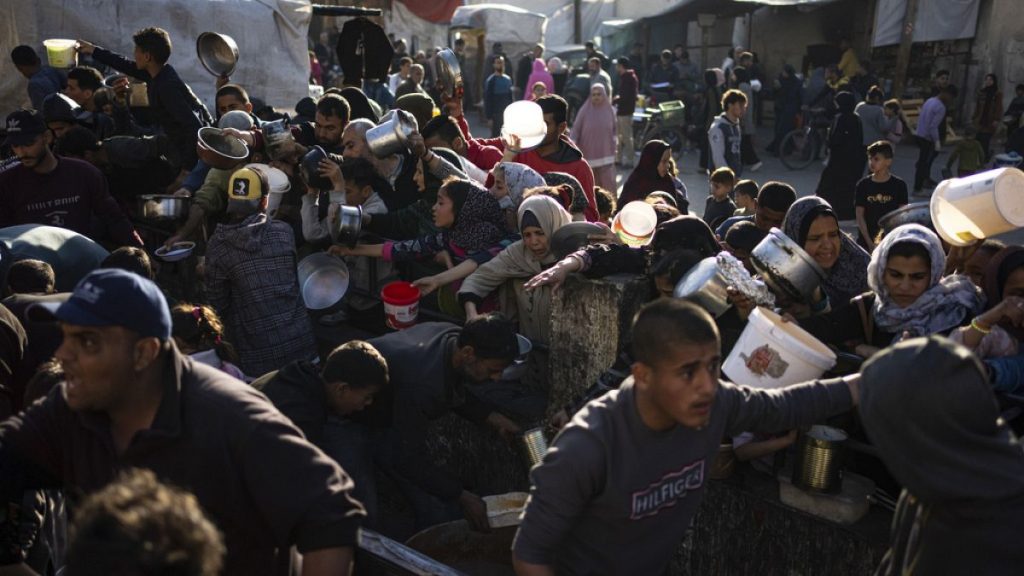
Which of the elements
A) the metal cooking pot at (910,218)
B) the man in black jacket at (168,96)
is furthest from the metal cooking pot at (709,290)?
the man in black jacket at (168,96)

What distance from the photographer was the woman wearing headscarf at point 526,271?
455 cm

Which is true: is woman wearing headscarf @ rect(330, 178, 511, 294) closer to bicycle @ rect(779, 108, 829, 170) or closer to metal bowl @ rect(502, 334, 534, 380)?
metal bowl @ rect(502, 334, 534, 380)

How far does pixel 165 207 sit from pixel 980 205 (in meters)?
4.82

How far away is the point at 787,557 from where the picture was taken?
11.8 feet

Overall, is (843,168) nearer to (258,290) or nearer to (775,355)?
(258,290)

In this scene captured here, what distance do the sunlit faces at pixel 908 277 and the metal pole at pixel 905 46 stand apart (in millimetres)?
15751

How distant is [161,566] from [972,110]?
19327 mm

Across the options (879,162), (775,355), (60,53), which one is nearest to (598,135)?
(879,162)

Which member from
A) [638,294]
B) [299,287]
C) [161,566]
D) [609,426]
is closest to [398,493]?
[299,287]

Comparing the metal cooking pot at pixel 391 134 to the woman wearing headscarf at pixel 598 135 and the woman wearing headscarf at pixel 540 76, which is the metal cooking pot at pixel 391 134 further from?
the woman wearing headscarf at pixel 540 76

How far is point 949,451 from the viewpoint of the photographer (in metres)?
1.98

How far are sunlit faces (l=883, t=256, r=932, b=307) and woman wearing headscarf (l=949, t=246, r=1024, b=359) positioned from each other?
22cm

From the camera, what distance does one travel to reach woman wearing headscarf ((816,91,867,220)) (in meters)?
10.1

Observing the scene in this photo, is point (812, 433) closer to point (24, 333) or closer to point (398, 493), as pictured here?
point (398, 493)
